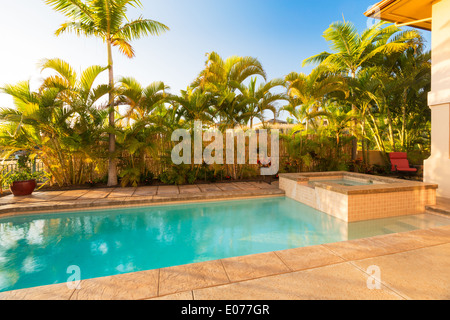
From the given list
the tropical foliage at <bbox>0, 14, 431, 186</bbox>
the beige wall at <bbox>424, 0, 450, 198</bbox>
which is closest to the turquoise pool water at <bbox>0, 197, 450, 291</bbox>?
the beige wall at <bbox>424, 0, 450, 198</bbox>

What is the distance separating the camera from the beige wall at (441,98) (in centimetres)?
542

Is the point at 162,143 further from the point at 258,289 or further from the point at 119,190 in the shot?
the point at 258,289

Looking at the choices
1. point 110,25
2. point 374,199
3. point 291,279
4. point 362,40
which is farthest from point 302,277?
point 362,40

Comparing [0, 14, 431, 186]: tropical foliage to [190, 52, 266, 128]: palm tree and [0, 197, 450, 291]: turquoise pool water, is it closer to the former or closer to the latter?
[190, 52, 266, 128]: palm tree

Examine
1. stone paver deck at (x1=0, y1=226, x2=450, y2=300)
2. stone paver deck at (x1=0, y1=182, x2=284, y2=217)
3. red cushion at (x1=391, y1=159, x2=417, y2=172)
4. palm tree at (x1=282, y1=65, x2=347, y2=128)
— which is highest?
palm tree at (x1=282, y1=65, x2=347, y2=128)

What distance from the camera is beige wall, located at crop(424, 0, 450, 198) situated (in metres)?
5.42

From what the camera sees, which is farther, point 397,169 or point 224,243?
point 397,169

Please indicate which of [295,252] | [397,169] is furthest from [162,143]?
[397,169]

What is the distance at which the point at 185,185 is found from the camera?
7.54 m

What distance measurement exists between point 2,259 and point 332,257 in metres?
4.55

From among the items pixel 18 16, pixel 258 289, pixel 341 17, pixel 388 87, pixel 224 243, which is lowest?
pixel 224 243

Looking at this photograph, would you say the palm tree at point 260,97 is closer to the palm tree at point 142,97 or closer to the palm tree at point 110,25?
the palm tree at point 142,97

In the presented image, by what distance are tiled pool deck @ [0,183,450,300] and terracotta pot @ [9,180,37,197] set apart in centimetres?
548

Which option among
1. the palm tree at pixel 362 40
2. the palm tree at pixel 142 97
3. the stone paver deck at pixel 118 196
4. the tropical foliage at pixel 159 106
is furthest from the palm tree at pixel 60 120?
the palm tree at pixel 362 40
